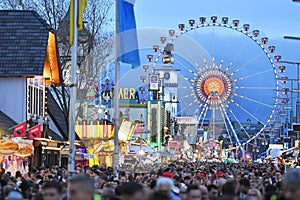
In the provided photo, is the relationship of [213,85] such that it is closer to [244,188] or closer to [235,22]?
[235,22]

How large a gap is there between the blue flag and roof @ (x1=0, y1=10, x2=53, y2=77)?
5313 mm

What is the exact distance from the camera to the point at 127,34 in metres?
30.2

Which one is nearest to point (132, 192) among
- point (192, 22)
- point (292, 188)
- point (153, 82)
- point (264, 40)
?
point (292, 188)

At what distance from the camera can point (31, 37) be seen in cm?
3644

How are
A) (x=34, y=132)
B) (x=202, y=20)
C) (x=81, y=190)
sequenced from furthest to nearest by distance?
(x=202, y=20) < (x=34, y=132) < (x=81, y=190)

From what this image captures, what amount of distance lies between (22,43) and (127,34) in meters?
7.49

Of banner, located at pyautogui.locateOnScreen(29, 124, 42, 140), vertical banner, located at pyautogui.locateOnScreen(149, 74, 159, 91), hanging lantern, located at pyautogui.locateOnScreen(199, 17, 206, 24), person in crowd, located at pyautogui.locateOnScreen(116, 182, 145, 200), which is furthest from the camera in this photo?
vertical banner, located at pyautogui.locateOnScreen(149, 74, 159, 91)

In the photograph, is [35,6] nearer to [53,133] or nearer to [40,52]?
[53,133]

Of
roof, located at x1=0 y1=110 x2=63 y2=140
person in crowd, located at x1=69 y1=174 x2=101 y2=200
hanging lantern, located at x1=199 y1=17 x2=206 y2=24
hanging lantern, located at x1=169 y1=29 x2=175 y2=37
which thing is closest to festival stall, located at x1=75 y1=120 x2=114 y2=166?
roof, located at x1=0 y1=110 x2=63 y2=140

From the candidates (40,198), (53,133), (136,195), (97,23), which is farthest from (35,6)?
(136,195)

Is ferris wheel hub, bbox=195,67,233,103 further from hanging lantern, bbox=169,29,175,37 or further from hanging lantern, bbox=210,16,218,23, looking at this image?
hanging lantern, bbox=210,16,218,23

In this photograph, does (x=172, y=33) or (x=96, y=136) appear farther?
(x=172, y=33)

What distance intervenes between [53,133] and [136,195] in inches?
1316

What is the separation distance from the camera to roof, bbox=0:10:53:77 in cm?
3539
